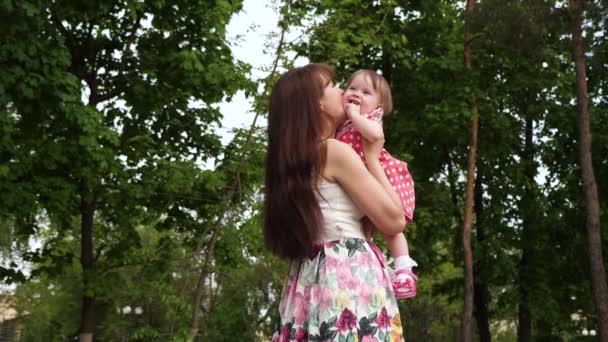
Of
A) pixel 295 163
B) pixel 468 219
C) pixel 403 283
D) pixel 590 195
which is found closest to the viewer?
pixel 295 163

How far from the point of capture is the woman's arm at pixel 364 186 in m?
2.76

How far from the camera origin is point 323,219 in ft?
9.41

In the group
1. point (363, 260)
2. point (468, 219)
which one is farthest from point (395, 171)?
point (468, 219)

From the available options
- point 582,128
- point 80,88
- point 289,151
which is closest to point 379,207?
point 289,151

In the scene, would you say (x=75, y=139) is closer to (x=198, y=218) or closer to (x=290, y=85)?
(x=198, y=218)

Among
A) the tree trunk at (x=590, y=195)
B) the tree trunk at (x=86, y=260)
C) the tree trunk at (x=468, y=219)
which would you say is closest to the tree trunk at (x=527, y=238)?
the tree trunk at (x=468, y=219)

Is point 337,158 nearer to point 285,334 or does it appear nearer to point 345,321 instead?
point 345,321

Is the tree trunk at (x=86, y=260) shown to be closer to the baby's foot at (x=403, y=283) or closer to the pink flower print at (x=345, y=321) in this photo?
the baby's foot at (x=403, y=283)

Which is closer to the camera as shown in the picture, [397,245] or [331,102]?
[331,102]

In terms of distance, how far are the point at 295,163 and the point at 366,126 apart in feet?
0.96

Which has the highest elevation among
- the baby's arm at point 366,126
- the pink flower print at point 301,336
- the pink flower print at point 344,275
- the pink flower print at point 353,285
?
the baby's arm at point 366,126

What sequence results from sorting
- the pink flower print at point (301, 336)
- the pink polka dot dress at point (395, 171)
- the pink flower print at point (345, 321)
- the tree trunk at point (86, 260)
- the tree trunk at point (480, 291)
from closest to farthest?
the pink flower print at point (345, 321), the pink flower print at point (301, 336), the pink polka dot dress at point (395, 171), the tree trunk at point (86, 260), the tree trunk at point (480, 291)

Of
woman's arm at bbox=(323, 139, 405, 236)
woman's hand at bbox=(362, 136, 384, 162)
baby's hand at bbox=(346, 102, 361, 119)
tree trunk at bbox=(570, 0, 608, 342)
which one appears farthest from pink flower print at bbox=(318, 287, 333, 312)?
tree trunk at bbox=(570, 0, 608, 342)

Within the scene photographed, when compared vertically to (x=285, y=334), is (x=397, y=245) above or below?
above
